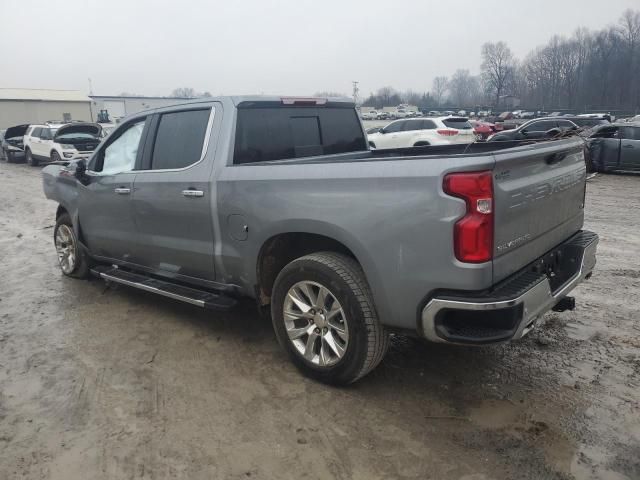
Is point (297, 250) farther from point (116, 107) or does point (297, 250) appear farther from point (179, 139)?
point (116, 107)

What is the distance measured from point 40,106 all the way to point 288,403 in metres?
62.6

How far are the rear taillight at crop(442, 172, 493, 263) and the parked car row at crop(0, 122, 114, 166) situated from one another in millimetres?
16894

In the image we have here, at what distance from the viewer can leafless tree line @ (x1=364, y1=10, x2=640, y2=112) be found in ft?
259

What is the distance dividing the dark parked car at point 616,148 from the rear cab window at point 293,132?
1157 cm

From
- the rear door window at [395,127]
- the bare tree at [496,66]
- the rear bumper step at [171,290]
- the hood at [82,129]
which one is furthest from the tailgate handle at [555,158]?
the bare tree at [496,66]

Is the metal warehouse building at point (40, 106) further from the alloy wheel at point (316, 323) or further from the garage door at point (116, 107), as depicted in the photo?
the alloy wheel at point (316, 323)

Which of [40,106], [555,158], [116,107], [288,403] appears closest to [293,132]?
[555,158]

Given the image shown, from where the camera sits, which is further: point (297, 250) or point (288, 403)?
point (297, 250)

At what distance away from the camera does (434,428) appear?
3117 millimetres

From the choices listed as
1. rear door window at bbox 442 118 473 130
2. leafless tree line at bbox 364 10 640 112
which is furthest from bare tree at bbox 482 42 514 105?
rear door window at bbox 442 118 473 130

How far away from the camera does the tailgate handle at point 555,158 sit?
331 centimetres

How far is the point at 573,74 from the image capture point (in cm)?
9106

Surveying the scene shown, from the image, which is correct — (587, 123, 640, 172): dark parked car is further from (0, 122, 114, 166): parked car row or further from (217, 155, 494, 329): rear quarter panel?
(0, 122, 114, 166): parked car row

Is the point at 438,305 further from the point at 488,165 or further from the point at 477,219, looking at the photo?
the point at 488,165
